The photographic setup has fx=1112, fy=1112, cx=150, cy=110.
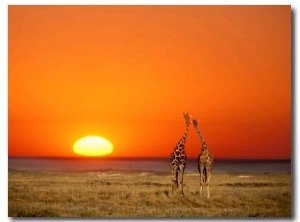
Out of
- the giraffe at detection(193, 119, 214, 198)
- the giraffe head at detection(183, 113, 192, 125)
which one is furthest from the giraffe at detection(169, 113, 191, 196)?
the giraffe at detection(193, 119, 214, 198)

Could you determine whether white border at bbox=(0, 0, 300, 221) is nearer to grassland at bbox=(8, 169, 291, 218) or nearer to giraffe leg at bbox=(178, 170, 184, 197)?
grassland at bbox=(8, 169, 291, 218)

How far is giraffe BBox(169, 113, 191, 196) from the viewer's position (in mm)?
9648

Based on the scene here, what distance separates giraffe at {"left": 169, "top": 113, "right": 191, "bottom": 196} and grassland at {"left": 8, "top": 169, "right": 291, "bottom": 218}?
0.05m

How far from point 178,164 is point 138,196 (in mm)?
450

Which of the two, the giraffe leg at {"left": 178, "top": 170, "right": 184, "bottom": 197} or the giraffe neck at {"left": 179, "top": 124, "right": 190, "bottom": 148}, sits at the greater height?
the giraffe neck at {"left": 179, "top": 124, "right": 190, "bottom": 148}

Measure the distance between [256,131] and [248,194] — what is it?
1.83ft

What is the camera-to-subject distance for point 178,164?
9648 mm

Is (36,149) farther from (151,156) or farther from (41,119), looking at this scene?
(151,156)

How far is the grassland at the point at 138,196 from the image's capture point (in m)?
9.63

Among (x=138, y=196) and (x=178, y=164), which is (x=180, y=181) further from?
(x=138, y=196)

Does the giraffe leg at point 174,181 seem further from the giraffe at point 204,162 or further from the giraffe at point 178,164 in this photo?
the giraffe at point 204,162
